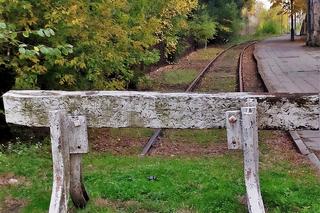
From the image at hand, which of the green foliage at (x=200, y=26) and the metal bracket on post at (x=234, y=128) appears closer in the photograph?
the metal bracket on post at (x=234, y=128)

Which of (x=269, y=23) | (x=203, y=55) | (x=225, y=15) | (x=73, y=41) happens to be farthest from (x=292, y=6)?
(x=73, y=41)

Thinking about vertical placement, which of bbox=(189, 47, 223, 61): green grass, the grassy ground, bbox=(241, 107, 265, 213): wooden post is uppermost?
bbox=(241, 107, 265, 213): wooden post

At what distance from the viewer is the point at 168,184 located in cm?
582

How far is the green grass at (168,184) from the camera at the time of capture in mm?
5176

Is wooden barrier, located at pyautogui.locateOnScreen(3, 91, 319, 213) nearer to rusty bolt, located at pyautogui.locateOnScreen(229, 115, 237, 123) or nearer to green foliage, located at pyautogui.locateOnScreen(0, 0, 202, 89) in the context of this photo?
rusty bolt, located at pyautogui.locateOnScreen(229, 115, 237, 123)

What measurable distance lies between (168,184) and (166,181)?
109 millimetres

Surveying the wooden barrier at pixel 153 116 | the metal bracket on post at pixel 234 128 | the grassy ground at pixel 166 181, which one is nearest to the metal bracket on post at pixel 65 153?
the wooden barrier at pixel 153 116

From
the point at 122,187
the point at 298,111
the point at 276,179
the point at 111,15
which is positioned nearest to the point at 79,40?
the point at 111,15

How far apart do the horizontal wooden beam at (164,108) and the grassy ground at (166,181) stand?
2.78 ft

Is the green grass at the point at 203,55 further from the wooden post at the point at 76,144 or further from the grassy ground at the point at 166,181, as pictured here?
the wooden post at the point at 76,144

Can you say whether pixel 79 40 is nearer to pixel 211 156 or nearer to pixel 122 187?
pixel 211 156

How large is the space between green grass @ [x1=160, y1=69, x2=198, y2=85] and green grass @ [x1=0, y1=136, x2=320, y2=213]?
495 inches

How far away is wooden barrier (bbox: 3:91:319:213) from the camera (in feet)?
15.0

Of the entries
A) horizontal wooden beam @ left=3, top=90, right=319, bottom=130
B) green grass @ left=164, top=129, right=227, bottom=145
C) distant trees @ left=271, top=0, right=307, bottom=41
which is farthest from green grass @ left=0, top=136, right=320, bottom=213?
distant trees @ left=271, top=0, right=307, bottom=41
